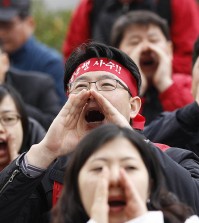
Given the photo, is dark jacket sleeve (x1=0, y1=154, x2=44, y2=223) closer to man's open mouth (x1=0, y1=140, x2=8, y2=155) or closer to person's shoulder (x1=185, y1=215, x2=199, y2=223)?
person's shoulder (x1=185, y1=215, x2=199, y2=223)

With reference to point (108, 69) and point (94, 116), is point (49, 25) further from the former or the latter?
point (94, 116)

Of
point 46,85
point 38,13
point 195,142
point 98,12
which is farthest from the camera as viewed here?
point 38,13

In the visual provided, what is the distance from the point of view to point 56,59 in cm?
A: 810

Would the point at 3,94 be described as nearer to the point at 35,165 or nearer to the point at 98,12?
the point at 35,165

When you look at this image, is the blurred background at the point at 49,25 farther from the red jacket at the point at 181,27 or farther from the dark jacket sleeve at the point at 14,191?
the dark jacket sleeve at the point at 14,191

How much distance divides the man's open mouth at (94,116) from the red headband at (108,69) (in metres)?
0.25

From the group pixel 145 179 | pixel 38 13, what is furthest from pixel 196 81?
pixel 38 13

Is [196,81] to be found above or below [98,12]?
below

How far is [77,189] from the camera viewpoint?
3721mm

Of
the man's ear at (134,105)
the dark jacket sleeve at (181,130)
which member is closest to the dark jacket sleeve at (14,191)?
the man's ear at (134,105)

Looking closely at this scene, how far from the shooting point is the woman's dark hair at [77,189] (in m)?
3.70

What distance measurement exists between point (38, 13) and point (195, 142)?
21.4 feet

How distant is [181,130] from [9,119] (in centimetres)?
109

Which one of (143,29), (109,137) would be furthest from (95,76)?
(143,29)
